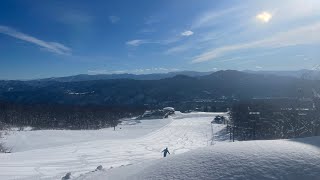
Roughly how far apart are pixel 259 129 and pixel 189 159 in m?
54.6

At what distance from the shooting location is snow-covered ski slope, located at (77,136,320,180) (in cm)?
1120

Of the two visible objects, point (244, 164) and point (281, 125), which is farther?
point (281, 125)

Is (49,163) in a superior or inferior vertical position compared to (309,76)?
inferior

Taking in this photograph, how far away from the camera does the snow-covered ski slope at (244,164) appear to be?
11.2 metres

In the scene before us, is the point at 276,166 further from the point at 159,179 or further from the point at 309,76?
the point at 309,76

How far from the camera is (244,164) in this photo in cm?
1173

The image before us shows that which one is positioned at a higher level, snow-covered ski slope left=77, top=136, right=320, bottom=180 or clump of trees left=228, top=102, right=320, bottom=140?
snow-covered ski slope left=77, top=136, right=320, bottom=180

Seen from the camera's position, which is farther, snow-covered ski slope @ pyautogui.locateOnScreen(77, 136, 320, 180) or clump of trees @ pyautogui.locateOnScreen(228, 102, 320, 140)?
clump of trees @ pyautogui.locateOnScreen(228, 102, 320, 140)

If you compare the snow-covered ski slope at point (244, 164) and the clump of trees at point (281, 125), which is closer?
the snow-covered ski slope at point (244, 164)

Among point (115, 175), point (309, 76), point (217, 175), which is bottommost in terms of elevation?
point (115, 175)

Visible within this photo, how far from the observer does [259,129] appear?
210 feet

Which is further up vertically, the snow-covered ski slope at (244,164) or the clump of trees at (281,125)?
the snow-covered ski slope at (244,164)

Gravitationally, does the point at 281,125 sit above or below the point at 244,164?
below

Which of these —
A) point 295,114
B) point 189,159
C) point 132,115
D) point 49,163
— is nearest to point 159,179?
point 189,159
